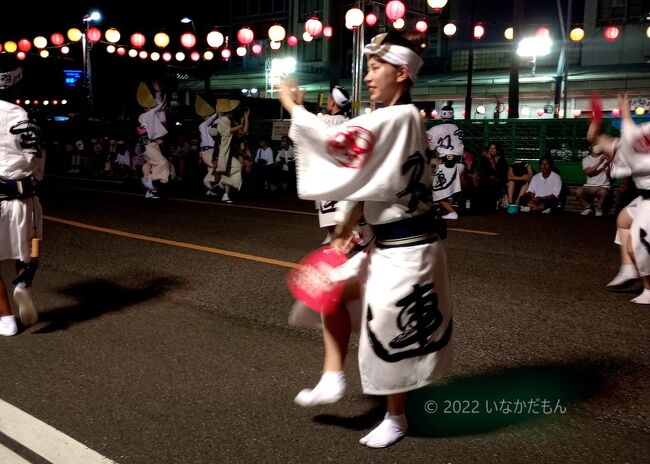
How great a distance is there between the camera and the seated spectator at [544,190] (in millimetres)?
12987

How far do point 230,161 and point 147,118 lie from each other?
6.60 feet

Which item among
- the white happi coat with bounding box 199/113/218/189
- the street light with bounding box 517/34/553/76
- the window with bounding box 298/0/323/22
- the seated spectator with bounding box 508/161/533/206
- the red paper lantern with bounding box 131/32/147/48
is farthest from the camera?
the window with bounding box 298/0/323/22

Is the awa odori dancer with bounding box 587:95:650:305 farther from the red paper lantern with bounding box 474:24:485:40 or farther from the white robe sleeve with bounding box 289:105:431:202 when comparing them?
the red paper lantern with bounding box 474:24:485:40

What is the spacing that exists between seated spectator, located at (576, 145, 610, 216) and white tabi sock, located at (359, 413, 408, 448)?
427 inches

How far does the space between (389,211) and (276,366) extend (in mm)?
1567

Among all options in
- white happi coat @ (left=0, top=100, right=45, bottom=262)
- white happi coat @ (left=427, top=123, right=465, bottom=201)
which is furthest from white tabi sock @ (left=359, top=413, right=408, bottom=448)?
white happi coat @ (left=427, top=123, right=465, bottom=201)

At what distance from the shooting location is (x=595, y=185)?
12750 mm

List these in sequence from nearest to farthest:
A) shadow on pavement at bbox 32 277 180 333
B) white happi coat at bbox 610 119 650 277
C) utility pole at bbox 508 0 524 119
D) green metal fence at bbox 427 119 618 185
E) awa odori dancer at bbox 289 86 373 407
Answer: awa odori dancer at bbox 289 86 373 407
shadow on pavement at bbox 32 277 180 333
white happi coat at bbox 610 119 650 277
green metal fence at bbox 427 119 618 185
utility pole at bbox 508 0 524 119

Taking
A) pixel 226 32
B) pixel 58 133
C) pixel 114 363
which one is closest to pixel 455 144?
pixel 114 363

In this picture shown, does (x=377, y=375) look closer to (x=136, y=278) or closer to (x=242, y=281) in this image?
(x=242, y=281)

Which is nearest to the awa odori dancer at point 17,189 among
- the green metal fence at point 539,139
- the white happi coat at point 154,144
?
the white happi coat at point 154,144

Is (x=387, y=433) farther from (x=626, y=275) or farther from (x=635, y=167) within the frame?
(x=626, y=275)

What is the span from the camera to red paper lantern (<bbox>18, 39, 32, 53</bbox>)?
26.2 metres

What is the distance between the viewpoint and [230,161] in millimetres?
14219
